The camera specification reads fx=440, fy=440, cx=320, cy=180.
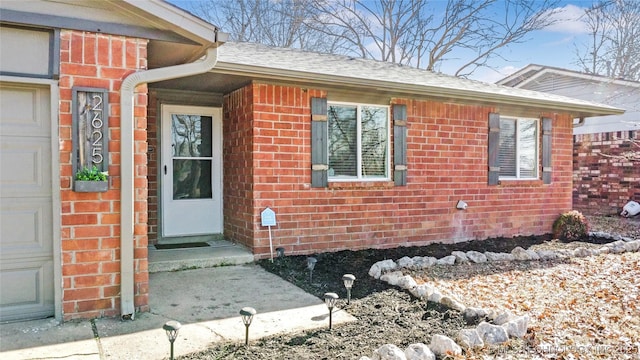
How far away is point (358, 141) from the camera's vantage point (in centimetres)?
658

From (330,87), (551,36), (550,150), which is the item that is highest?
(551,36)

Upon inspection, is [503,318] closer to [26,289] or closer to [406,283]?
[406,283]

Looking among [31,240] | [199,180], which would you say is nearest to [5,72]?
[31,240]

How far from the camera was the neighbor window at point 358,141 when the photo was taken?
6477 millimetres

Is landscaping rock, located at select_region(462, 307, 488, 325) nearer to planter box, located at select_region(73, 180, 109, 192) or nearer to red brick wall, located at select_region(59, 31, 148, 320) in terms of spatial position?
red brick wall, located at select_region(59, 31, 148, 320)

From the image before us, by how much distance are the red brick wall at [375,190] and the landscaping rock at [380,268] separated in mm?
1149

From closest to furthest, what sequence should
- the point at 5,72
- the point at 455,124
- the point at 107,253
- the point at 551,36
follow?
the point at 5,72 → the point at 107,253 → the point at 455,124 → the point at 551,36

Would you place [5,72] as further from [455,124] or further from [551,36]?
[551,36]

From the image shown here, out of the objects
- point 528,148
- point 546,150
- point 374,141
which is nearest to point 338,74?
point 374,141

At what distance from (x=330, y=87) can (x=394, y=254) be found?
99.8 inches

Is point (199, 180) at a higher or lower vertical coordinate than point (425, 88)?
lower

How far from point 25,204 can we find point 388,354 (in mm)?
2989

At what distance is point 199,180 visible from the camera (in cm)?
683

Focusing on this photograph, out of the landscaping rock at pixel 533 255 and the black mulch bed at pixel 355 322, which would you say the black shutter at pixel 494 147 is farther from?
the black mulch bed at pixel 355 322
